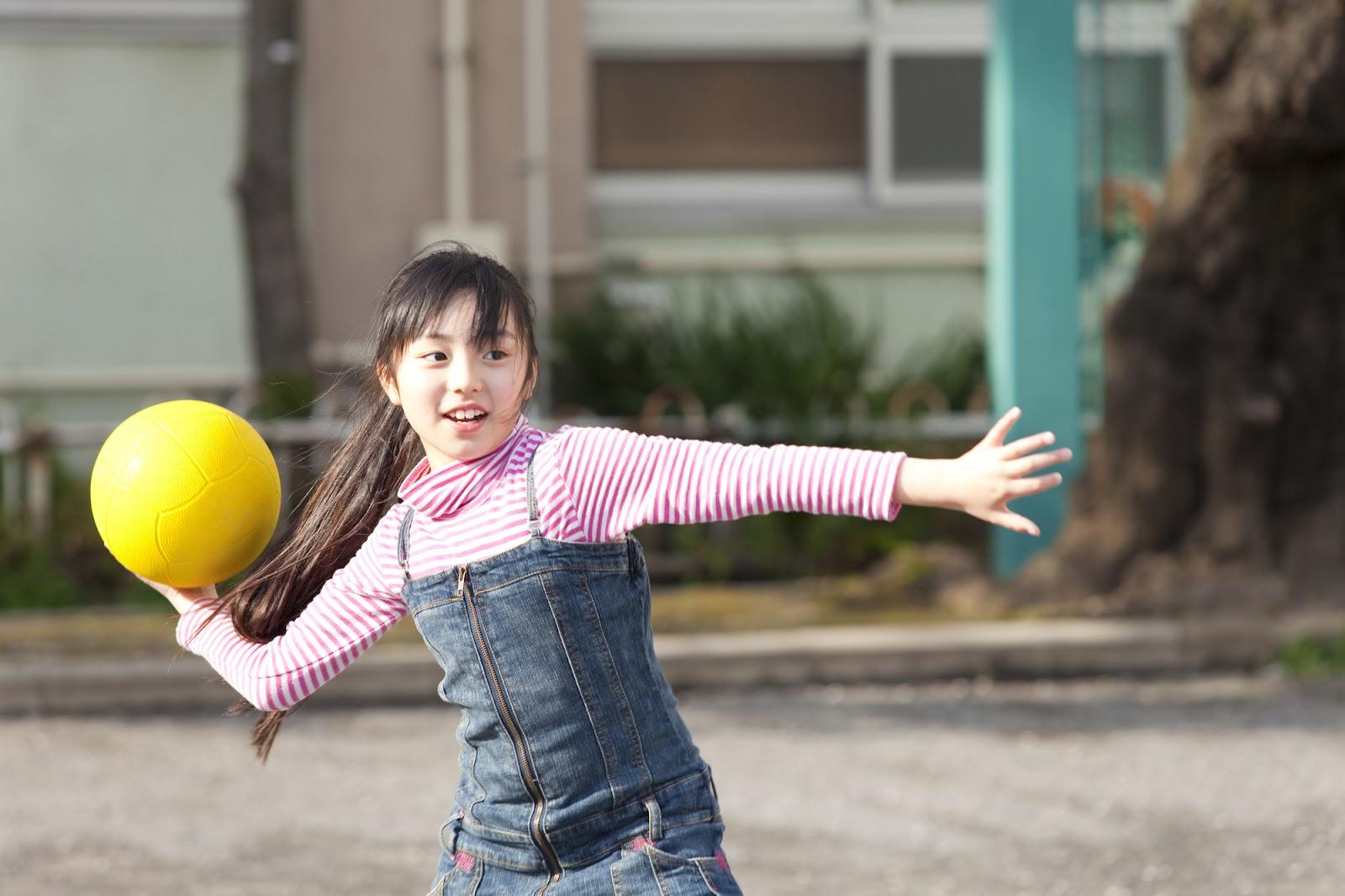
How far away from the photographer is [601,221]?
1232 cm

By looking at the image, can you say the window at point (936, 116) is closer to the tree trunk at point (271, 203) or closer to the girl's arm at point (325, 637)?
the tree trunk at point (271, 203)

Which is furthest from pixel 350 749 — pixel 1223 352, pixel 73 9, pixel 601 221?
pixel 73 9

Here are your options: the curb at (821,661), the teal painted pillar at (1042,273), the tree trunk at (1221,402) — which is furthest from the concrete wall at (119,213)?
the tree trunk at (1221,402)

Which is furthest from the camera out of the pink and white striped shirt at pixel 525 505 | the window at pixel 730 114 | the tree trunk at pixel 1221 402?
the window at pixel 730 114

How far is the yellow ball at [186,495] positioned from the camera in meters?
3.05

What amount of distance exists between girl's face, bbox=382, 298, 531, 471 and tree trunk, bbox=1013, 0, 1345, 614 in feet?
21.3

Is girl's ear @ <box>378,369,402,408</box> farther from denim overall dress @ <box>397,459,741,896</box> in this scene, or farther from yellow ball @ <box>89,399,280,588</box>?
yellow ball @ <box>89,399,280,588</box>

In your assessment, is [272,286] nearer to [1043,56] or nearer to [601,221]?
[601,221]

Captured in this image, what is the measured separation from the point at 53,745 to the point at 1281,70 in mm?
6152

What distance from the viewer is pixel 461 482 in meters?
2.77

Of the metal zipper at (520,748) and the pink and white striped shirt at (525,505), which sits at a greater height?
the pink and white striped shirt at (525,505)

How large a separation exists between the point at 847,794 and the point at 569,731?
3.56 meters

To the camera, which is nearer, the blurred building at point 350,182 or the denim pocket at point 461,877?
the denim pocket at point 461,877

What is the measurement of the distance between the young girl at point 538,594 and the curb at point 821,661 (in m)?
5.01
